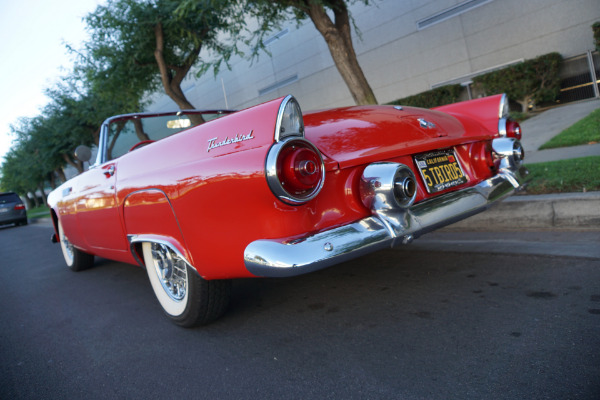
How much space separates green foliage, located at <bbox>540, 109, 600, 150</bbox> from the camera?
6225 mm

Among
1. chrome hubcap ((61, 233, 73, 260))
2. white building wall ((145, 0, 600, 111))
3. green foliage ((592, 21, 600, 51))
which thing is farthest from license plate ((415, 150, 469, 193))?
green foliage ((592, 21, 600, 51))

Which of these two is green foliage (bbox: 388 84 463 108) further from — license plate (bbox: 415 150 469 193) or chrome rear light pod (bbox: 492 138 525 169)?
license plate (bbox: 415 150 469 193)

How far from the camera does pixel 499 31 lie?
12.1m

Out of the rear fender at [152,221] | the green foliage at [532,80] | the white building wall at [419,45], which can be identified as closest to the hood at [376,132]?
the rear fender at [152,221]

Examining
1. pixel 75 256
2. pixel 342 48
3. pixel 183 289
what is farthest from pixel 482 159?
pixel 342 48

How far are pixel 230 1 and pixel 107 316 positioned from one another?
21.1ft

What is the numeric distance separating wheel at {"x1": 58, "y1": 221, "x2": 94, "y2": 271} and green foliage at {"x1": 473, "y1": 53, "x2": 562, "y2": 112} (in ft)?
35.0

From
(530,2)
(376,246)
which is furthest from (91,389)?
(530,2)

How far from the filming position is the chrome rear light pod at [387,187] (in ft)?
6.98

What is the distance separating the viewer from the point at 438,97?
13.2m

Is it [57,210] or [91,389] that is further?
[57,210]

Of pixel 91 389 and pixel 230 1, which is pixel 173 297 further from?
pixel 230 1

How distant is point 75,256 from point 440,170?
463 cm

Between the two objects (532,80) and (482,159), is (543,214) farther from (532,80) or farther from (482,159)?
(532,80)
